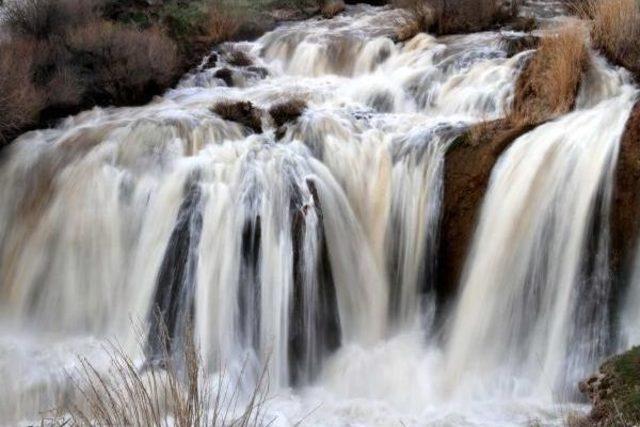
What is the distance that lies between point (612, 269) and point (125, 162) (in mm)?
5872

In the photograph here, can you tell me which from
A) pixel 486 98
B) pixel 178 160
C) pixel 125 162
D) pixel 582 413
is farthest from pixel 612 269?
pixel 125 162

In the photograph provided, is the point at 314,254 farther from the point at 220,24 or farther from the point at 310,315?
the point at 220,24

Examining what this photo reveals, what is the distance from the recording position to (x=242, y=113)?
1018 centimetres

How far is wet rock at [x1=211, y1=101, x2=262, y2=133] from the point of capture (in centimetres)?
994

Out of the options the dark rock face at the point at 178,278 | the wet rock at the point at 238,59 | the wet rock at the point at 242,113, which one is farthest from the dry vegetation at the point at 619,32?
the wet rock at the point at 238,59

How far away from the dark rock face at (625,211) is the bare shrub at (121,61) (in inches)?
290

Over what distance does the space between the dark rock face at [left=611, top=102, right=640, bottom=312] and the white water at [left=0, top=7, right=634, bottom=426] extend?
15 cm

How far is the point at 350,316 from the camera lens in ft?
26.9

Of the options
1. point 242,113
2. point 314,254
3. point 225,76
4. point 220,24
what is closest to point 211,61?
point 225,76

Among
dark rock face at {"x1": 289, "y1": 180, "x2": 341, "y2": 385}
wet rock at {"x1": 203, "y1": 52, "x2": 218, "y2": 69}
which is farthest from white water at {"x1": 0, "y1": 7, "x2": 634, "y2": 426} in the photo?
wet rock at {"x1": 203, "y1": 52, "x2": 218, "y2": 69}

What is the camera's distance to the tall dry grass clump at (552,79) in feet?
29.1

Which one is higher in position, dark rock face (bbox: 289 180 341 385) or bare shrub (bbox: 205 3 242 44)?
bare shrub (bbox: 205 3 242 44)

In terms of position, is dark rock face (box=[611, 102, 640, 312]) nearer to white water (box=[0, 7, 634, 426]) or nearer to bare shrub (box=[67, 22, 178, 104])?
white water (box=[0, 7, 634, 426])

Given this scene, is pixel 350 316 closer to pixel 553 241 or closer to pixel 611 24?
pixel 553 241
